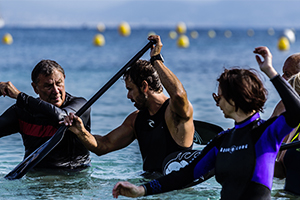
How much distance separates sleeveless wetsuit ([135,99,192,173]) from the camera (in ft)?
15.0

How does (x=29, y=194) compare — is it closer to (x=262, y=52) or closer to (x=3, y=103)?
(x=262, y=52)

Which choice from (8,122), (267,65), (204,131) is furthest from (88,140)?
(267,65)

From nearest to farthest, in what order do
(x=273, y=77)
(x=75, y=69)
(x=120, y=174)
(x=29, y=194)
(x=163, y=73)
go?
(x=273, y=77), (x=163, y=73), (x=29, y=194), (x=120, y=174), (x=75, y=69)

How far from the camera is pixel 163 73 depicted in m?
4.24

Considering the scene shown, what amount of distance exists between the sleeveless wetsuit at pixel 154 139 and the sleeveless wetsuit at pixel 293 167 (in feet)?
3.14

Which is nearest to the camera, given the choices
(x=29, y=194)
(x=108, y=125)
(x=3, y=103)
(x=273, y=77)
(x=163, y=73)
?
(x=273, y=77)

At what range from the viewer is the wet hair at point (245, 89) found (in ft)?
9.23

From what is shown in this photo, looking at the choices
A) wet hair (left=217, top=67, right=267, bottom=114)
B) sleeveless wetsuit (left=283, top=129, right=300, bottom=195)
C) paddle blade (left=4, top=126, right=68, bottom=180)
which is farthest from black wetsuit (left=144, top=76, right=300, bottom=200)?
paddle blade (left=4, top=126, right=68, bottom=180)

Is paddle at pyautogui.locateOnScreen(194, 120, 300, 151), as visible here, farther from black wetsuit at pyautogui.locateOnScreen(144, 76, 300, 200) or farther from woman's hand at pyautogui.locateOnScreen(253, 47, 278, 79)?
woman's hand at pyautogui.locateOnScreen(253, 47, 278, 79)

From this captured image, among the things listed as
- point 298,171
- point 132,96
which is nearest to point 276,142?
point 298,171

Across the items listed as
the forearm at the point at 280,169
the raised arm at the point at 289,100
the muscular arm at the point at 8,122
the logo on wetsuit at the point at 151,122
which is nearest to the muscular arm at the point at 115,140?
the logo on wetsuit at the point at 151,122

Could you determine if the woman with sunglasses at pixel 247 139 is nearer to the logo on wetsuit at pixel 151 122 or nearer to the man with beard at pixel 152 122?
the man with beard at pixel 152 122

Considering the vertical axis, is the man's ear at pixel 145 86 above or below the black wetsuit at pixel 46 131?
above

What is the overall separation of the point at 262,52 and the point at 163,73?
1.47m
